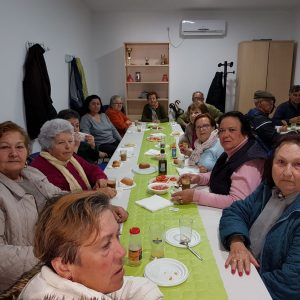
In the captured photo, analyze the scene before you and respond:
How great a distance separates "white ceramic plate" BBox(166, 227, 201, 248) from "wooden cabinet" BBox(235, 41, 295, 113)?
5164 mm

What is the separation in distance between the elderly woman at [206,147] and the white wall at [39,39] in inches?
75.3

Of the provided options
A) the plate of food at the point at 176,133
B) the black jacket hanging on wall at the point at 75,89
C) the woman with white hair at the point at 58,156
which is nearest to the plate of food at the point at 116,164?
the woman with white hair at the point at 58,156

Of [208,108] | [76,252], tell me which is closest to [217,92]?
[208,108]

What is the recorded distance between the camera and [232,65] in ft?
20.9

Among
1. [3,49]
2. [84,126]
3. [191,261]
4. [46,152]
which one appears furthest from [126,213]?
[84,126]

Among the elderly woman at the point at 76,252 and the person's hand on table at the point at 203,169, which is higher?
the elderly woman at the point at 76,252

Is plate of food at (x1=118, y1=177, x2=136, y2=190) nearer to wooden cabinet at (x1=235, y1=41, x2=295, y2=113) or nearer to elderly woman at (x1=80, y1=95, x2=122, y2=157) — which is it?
elderly woman at (x1=80, y1=95, x2=122, y2=157)

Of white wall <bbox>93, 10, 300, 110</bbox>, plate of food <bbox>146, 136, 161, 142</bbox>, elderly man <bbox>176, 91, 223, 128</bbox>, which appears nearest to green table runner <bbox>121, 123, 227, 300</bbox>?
plate of food <bbox>146, 136, 161, 142</bbox>

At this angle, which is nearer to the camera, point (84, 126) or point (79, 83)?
point (84, 126)

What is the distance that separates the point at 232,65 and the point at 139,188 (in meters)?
5.02

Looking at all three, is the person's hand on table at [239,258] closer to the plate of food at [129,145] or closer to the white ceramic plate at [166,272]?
the white ceramic plate at [166,272]

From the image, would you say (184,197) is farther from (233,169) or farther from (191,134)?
(191,134)

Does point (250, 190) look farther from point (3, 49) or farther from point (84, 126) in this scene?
point (84, 126)

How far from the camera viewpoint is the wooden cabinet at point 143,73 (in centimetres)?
633
